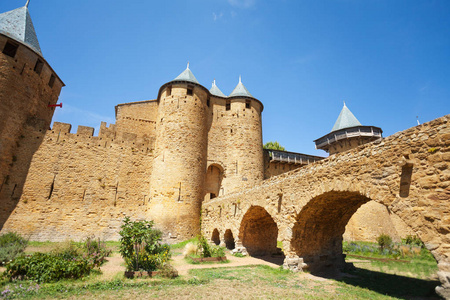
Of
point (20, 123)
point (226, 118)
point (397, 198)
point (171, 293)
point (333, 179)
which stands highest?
point (226, 118)

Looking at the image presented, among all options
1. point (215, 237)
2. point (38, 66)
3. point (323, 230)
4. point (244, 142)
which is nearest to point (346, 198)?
point (323, 230)

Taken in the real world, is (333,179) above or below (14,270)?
above

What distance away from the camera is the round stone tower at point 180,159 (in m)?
17.3

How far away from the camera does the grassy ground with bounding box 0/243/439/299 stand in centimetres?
597

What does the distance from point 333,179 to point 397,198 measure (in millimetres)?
1983

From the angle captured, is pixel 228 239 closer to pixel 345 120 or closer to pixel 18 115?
pixel 18 115

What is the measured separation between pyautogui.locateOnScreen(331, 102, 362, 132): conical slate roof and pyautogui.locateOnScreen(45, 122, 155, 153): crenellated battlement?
1905 centimetres

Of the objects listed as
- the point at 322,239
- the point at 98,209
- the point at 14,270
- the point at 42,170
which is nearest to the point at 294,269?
the point at 322,239

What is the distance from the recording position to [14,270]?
6.88 meters

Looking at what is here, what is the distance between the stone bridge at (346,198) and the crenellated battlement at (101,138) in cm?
995

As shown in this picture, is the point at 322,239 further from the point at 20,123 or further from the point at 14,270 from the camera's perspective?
the point at 20,123

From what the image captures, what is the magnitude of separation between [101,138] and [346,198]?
17.9 meters

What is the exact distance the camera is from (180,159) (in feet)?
60.3

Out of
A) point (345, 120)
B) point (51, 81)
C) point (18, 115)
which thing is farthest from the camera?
point (345, 120)
